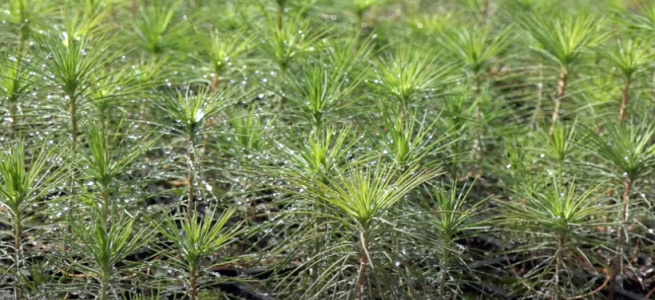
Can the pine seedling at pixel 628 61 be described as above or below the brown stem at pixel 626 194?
above

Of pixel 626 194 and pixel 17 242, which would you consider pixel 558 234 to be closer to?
pixel 626 194

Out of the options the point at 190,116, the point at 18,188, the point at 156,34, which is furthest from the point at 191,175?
the point at 156,34

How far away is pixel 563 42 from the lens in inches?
89.4

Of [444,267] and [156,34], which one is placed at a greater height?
[156,34]

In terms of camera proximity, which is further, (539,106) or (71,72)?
(539,106)

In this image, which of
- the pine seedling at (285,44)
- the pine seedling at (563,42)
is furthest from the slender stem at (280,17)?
the pine seedling at (563,42)

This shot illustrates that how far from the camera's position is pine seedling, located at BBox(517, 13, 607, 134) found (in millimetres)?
2268

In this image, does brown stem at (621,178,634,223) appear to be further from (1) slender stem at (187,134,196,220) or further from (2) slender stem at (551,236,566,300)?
(1) slender stem at (187,134,196,220)

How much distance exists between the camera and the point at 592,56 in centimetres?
243

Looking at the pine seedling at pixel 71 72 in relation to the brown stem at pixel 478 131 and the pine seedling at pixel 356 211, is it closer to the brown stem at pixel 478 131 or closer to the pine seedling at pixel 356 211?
the pine seedling at pixel 356 211

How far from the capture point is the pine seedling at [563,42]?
89.3 inches

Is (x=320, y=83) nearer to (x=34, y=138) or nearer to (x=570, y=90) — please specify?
(x=34, y=138)

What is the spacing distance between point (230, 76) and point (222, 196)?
0.41m

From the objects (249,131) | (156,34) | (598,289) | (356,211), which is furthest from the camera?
(156,34)
